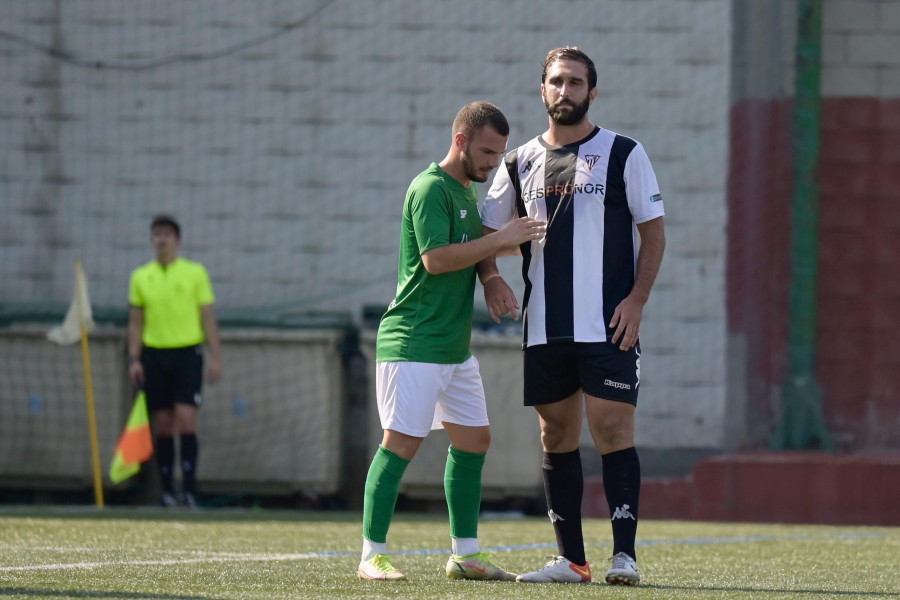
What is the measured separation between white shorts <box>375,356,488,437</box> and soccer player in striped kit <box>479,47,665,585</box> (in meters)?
0.24

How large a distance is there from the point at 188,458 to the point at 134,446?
0.40m

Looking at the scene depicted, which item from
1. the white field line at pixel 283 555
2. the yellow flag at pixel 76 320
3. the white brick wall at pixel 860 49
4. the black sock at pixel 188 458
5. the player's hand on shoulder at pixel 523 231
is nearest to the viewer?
the player's hand on shoulder at pixel 523 231

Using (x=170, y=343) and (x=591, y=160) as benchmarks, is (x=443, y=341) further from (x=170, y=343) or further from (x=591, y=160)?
(x=170, y=343)

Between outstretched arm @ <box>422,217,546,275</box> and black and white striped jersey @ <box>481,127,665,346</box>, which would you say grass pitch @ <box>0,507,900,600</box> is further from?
outstretched arm @ <box>422,217,546,275</box>

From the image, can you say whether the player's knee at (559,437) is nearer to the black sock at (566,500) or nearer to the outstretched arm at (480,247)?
the black sock at (566,500)

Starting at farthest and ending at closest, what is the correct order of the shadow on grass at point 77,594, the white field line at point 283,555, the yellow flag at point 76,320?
1. the yellow flag at point 76,320
2. the white field line at point 283,555
3. the shadow on grass at point 77,594

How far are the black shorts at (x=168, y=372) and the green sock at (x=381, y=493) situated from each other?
18.1 ft

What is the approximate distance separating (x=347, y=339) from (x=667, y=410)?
2.54m

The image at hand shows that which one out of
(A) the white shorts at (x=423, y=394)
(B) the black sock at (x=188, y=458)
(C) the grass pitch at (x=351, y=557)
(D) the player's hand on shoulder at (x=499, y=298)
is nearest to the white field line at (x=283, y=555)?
(C) the grass pitch at (x=351, y=557)

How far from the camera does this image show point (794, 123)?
11727mm

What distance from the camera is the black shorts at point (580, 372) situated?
550 centimetres

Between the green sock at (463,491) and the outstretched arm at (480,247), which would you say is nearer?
the outstretched arm at (480,247)

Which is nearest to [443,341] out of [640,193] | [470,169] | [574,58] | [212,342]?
→ [470,169]

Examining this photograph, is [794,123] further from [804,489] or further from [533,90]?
[804,489]
